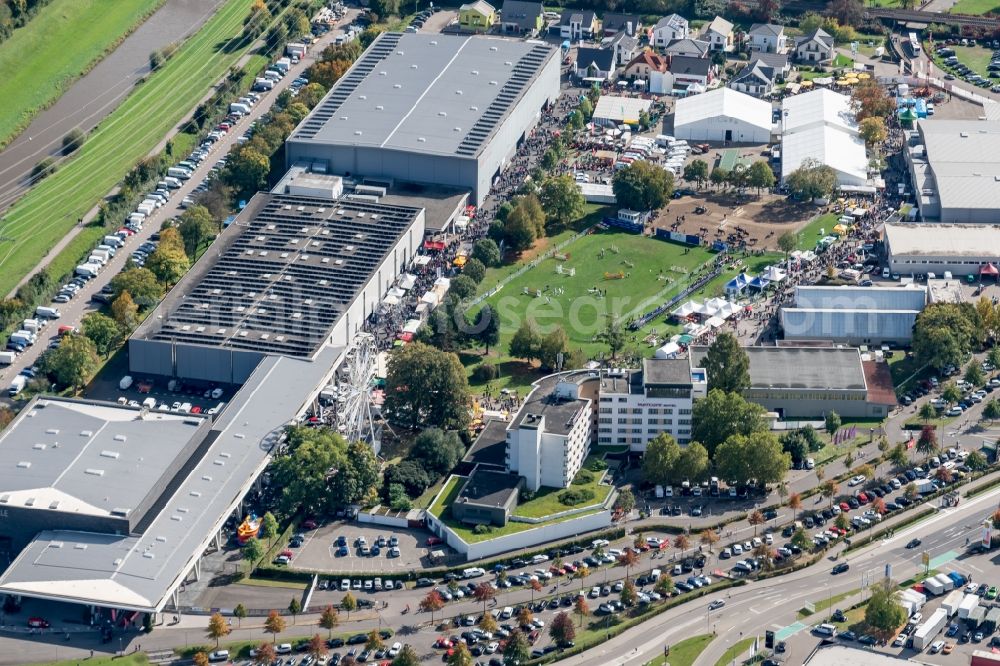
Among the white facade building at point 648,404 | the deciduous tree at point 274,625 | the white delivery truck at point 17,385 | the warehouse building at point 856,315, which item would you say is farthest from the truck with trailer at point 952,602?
the white delivery truck at point 17,385

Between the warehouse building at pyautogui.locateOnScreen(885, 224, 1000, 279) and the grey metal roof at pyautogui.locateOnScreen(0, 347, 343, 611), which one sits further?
the warehouse building at pyautogui.locateOnScreen(885, 224, 1000, 279)

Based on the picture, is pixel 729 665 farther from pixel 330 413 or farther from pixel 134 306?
pixel 134 306

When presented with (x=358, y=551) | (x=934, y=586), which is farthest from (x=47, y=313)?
Answer: (x=934, y=586)

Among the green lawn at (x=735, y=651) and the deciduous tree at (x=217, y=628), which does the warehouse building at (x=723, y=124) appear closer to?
the green lawn at (x=735, y=651)

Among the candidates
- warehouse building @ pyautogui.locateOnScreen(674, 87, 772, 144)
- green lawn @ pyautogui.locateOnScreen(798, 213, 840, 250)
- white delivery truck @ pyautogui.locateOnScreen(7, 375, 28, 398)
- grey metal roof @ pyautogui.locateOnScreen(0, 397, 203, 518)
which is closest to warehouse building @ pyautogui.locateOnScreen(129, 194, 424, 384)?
white delivery truck @ pyautogui.locateOnScreen(7, 375, 28, 398)

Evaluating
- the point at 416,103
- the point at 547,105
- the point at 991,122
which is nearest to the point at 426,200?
the point at 416,103

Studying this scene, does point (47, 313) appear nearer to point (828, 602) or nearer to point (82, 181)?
point (82, 181)

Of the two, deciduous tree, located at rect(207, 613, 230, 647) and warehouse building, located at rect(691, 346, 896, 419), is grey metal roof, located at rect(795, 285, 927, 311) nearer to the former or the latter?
warehouse building, located at rect(691, 346, 896, 419)

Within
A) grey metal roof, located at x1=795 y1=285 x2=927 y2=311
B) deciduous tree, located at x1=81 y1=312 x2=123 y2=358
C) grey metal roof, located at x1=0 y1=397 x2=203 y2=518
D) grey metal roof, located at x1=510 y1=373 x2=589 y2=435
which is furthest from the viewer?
grey metal roof, located at x1=795 y1=285 x2=927 y2=311
